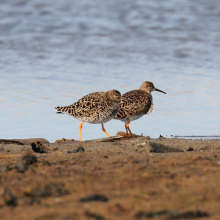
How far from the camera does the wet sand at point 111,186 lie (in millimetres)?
3883

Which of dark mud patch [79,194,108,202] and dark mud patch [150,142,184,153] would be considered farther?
dark mud patch [150,142,184,153]

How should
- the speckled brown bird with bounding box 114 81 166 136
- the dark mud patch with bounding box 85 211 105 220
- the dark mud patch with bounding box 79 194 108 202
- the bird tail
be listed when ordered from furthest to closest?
the speckled brown bird with bounding box 114 81 166 136
the bird tail
the dark mud patch with bounding box 79 194 108 202
the dark mud patch with bounding box 85 211 105 220

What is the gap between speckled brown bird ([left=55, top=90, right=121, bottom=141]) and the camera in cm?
Result: 915

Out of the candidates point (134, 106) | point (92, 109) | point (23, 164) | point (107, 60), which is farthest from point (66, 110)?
point (107, 60)

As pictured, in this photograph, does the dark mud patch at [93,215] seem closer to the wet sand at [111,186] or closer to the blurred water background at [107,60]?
the wet sand at [111,186]

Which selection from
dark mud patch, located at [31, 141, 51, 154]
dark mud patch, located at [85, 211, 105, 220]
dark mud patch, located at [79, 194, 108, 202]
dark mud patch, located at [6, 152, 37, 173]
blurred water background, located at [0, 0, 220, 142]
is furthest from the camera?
blurred water background, located at [0, 0, 220, 142]

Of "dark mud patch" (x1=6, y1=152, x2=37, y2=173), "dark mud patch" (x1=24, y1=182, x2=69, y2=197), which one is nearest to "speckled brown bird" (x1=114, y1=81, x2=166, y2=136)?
"dark mud patch" (x1=6, y1=152, x2=37, y2=173)

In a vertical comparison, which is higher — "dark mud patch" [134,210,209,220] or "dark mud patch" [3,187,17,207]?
"dark mud patch" [3,187,17,207]

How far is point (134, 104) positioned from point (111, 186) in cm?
530

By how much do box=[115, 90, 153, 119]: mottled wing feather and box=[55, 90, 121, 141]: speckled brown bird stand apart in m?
0.24

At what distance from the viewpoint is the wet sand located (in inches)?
153

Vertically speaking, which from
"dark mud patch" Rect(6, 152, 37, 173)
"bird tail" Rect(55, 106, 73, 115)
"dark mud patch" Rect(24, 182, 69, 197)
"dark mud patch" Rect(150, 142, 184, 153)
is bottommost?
"dark mud patch" Rect(24, 182, 69, 197)

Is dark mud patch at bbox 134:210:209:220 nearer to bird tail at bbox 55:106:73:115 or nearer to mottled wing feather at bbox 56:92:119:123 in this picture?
mottled wing feather at bbox 56:92:119:123

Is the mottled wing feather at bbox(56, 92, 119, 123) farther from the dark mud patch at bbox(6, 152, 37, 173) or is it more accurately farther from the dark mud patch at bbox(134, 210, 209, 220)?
the dark mud patch at bbox(134, 210, 209, 220)
